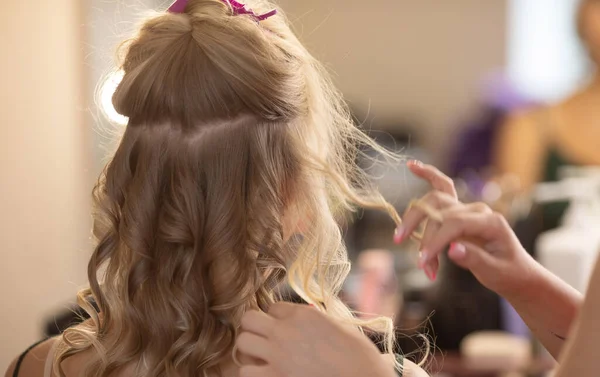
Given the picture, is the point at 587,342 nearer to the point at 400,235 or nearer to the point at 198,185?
the point at 400,235

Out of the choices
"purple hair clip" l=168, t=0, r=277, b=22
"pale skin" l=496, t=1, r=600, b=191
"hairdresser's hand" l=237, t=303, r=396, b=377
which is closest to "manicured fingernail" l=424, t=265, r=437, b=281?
"hairdresser's hand" l=237, t=303, r=396, b=377

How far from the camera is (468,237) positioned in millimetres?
924

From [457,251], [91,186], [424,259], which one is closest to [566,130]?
[91,186]

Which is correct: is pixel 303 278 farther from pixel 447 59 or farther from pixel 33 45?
pixel 447 59

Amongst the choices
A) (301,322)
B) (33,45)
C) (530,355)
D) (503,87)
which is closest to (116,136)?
(301,322)

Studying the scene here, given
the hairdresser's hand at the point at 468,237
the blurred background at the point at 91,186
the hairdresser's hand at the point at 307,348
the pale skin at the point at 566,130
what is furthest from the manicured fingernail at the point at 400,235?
the pale skin at the point at 566,130

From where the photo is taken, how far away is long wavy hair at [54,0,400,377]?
84 centimetres

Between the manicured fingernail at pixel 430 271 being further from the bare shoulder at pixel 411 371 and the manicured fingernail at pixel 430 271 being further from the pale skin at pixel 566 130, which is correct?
the pale skin at pixel 566 130

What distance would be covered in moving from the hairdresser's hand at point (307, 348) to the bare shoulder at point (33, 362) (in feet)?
1.32

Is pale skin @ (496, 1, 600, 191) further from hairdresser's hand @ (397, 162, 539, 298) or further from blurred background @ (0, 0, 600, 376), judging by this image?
hairdresser's hand @ (397, 162, 539, 298)

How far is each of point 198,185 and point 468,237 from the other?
31 cm

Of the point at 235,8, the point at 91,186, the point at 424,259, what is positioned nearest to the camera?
the point at 424,259

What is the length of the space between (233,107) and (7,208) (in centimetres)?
182

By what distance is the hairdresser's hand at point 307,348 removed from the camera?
0.59 meters
